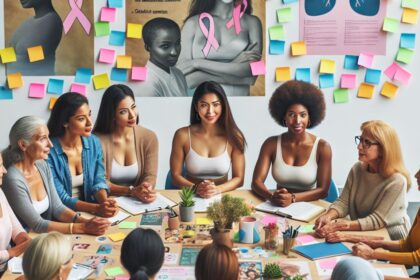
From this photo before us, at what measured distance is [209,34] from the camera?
4668mm

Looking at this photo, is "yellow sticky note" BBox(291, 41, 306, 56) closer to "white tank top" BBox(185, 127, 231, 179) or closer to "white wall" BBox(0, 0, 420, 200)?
"white wall" BBox(0, 0, 420, 200)

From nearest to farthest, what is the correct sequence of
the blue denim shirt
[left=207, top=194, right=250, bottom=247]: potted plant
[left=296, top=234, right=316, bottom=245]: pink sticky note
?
1. [left=207, top=194, right=250, bottom=247]: potted plant
2. [left=296, top=234, right=316, bottom=245]: pink sticky note
3. the blue denim shirt

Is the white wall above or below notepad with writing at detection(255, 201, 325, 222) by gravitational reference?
above

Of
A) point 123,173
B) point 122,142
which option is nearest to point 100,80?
point 122,142

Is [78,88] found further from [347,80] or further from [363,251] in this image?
[363,251]

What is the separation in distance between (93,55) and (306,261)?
2.91 meters

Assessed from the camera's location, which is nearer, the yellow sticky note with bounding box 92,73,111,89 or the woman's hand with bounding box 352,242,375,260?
the woman's hand with bounding box 352,242,375,260

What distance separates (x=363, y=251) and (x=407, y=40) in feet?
8.98

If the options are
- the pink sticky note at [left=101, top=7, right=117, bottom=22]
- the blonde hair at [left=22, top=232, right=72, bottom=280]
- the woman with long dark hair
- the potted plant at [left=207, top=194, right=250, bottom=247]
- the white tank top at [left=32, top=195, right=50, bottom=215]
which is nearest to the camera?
the blonde hair at [left=22, top=232, right=72, bottom=280]

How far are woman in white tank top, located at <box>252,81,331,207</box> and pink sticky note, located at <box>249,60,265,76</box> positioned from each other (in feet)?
3.89

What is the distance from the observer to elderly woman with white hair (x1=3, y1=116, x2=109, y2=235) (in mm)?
2793

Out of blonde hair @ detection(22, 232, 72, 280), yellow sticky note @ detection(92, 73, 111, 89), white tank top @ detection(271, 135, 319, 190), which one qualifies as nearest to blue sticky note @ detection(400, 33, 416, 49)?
white tank top @ detection(271, 135, 319, 190)

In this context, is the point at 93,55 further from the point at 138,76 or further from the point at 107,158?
the point at 107,158

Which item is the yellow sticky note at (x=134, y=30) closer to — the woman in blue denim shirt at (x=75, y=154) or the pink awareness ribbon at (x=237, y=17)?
the pink awareness ribbon at (x=237, y=17)
